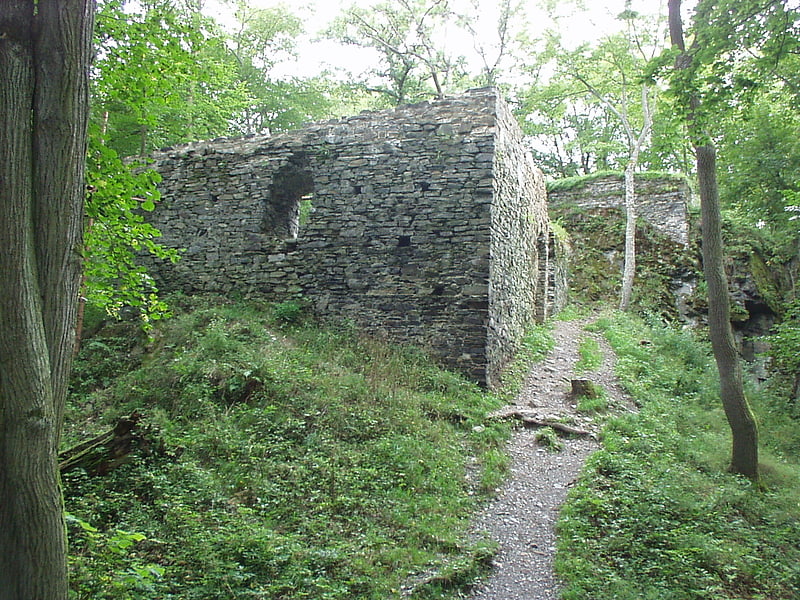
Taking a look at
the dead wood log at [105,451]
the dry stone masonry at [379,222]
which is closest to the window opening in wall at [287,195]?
the dry stone masonry at [379,222]

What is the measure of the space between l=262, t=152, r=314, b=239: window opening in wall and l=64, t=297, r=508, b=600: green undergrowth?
229 centimetres

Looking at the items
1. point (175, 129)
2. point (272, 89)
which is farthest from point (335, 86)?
point (175, 129)

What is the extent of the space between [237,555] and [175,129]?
12236 millimetres

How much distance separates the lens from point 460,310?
855 centimetres

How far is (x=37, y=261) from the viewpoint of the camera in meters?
2.73

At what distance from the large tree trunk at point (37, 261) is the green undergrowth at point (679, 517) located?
11.8 feet

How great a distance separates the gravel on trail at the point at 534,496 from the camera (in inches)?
172

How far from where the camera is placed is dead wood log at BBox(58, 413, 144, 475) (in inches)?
192

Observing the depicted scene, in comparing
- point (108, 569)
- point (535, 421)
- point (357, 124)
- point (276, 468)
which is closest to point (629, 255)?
point (357, 124)

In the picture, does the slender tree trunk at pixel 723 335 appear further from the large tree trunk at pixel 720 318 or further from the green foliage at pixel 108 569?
the green foliage at pixel 108 569

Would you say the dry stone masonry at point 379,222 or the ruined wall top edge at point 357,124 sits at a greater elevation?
the ruined wall top edge at point 357,124

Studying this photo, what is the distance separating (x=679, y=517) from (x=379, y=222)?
619 cm

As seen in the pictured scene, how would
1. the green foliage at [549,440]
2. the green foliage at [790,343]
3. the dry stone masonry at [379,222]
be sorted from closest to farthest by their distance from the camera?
the green foliage at [549,440], the green foliage at [790,343], the dry stone masonry at [379,222]

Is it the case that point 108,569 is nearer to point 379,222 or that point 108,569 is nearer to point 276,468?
point 276,468
